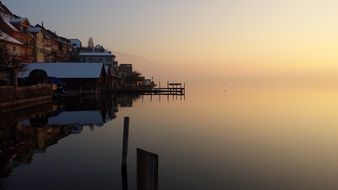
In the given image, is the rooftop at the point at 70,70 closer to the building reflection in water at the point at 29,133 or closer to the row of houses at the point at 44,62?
the row of houses at the point at 44,62

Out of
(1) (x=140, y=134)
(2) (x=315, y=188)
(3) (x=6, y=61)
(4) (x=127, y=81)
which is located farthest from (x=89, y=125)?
(4) (x=127, y=81)

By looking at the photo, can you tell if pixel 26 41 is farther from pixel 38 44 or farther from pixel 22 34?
pixel 38 44

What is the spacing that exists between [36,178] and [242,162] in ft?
28.6

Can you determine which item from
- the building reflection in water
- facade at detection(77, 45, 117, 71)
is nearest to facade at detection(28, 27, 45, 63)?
facade at detection(77, 45, 117, 71)

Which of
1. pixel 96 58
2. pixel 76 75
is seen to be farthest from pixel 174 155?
pixel 96 58

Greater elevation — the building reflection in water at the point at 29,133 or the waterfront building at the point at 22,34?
the waterfront building at the point at 22,34

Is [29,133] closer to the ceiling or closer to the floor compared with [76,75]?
closer to the floor

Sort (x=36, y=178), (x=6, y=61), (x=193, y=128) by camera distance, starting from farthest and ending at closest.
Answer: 1. (x=6, y=61)
2. (x=193, y=128)
3. (x=36, y=178)

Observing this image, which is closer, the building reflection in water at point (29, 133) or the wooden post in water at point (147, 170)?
the wooden post in water at point (147, 170)

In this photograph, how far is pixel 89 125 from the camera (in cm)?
3278

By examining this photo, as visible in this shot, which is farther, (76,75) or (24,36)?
(24,36)

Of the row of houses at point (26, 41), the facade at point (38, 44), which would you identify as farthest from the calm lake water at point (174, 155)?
the facade at point (38, 44)

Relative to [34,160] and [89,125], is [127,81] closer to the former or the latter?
[89,125]

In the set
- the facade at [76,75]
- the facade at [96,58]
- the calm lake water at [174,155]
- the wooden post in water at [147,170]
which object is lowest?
the calm lake water at [174,155]
